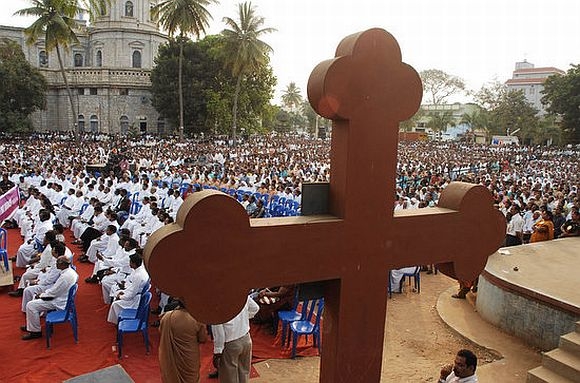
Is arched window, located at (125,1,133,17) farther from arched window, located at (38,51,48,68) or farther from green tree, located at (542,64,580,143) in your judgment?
green tree, located at (542,64,580,143)

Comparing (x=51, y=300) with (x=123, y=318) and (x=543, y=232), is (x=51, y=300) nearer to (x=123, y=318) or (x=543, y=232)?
(x=123, y=318)

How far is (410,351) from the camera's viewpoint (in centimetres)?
646

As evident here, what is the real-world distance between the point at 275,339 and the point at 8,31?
60.1 metres

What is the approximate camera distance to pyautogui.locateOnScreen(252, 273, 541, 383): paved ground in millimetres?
5727

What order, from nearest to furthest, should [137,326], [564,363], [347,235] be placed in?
[347,235] → [564,363] → [137,326]

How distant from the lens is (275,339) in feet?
22.4

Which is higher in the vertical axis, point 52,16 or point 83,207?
point 52,16

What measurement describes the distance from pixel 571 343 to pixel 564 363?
1.07 ft

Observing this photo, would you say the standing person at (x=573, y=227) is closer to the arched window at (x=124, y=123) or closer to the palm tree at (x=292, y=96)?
the arched window at (x=124, y=123)

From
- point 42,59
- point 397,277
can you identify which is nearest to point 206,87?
point 42,59

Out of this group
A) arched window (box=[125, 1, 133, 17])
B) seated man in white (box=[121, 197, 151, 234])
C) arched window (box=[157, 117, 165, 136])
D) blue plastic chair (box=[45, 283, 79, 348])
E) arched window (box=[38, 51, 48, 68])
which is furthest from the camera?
arched window (box=[38, 51, 48, 68])

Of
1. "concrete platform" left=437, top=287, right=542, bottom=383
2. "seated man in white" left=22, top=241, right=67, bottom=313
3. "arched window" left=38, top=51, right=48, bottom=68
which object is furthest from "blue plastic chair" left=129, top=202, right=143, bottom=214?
"arched window" left=38, top=51, right=48, bottom=68

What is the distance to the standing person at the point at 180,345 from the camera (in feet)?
14.6

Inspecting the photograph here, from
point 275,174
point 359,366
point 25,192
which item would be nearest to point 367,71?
point 359,366
